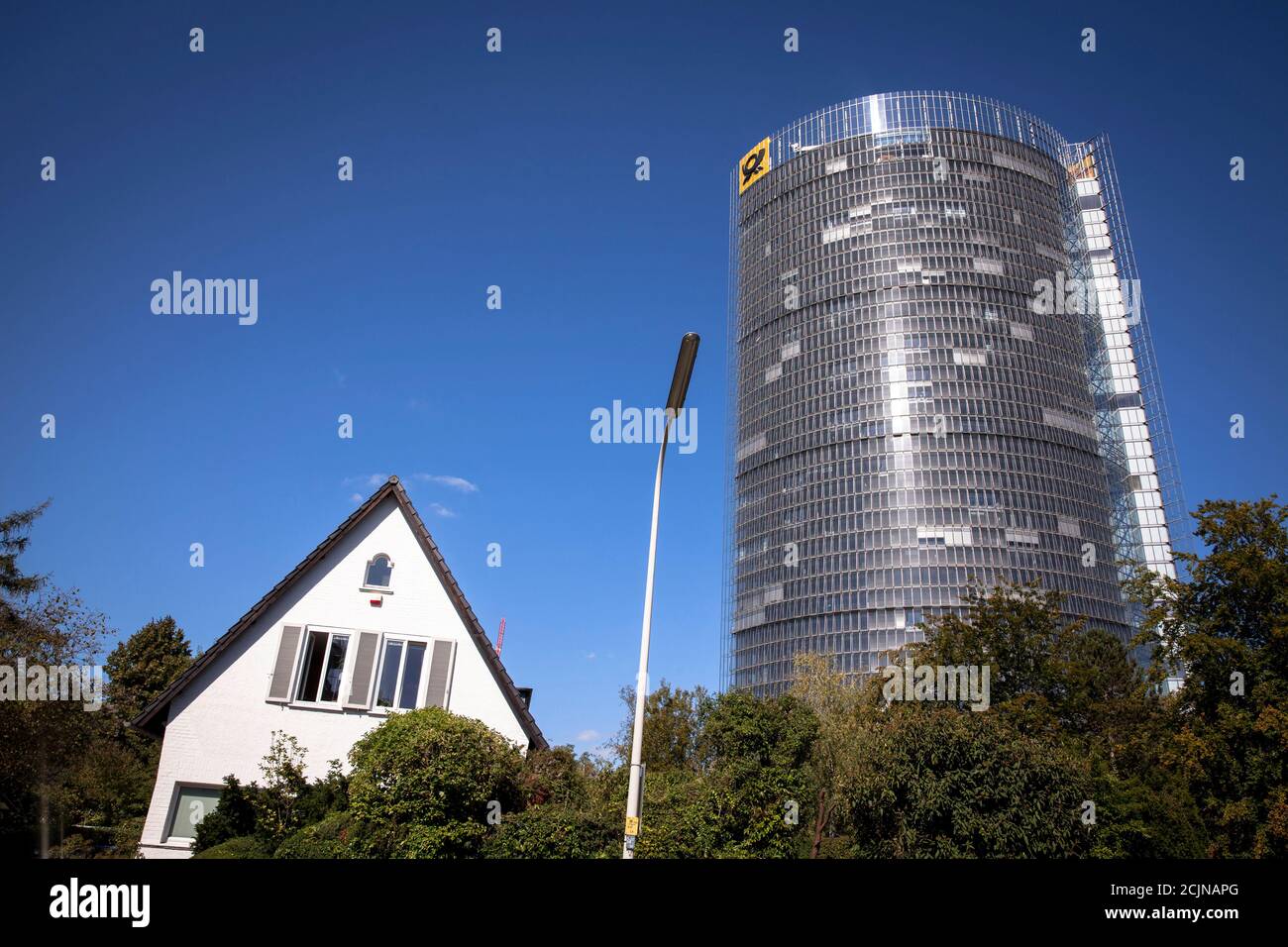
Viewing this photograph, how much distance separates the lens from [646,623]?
14289mm

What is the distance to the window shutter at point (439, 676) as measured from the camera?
23.9 m

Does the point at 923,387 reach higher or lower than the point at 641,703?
higher

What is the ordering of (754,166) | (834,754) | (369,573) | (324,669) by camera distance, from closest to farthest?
(324,669), (369,573), (834,754), (754,166)

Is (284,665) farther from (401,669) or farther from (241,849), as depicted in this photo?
(241,849)

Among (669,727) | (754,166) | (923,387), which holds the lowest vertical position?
(669,727)

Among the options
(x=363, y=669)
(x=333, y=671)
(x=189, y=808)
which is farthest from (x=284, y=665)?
(x=189, y=808)

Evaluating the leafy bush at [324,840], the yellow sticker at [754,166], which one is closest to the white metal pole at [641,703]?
the leafy bush at [324,840]

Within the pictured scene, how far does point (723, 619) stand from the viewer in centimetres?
14938

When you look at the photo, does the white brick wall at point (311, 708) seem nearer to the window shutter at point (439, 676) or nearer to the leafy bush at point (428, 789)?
the window shutter at point (439, 676)

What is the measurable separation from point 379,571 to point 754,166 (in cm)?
16986

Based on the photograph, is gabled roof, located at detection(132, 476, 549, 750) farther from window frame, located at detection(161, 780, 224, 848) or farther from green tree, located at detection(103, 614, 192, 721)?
green tree, located at detection(103, 614, 192, 721)

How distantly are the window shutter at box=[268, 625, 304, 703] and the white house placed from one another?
32mm

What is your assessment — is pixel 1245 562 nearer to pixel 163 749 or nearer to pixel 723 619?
pixel 163 749
